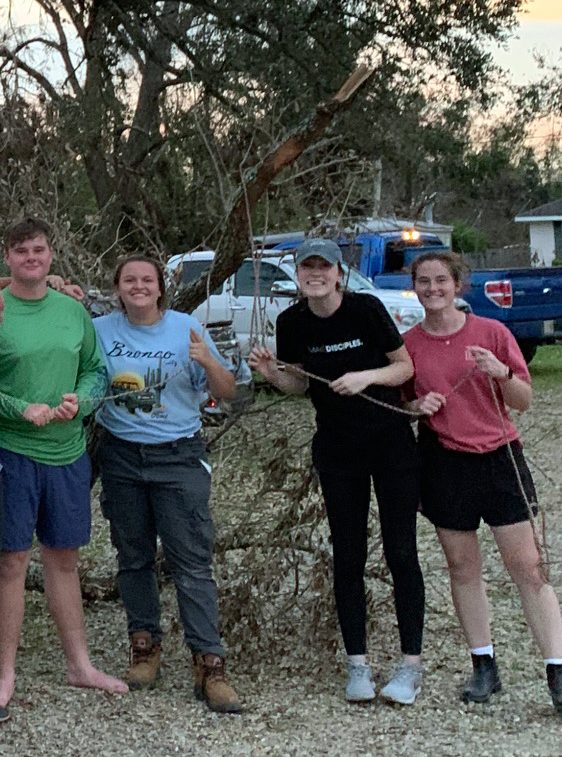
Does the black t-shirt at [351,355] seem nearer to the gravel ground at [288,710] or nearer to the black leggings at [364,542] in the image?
the black leggings at [364,542]

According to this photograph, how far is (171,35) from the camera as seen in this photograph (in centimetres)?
1423

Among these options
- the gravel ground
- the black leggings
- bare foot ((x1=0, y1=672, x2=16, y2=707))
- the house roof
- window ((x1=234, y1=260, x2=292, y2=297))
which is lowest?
the gravel ground

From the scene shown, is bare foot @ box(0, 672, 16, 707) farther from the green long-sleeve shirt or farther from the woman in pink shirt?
the woman in pink shirt

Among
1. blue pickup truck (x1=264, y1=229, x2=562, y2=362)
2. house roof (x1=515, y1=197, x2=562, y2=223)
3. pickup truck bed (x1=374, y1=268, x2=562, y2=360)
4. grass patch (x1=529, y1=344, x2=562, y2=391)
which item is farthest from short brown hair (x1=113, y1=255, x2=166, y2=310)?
house roof (x1=515, y1=197, x2=562, y2=223)

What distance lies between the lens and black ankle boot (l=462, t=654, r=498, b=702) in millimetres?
4602

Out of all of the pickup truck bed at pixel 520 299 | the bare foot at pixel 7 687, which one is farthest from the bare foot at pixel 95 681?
the pickup truck bed at pixel 520 299

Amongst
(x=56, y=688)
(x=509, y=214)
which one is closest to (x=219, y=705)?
(x=56, y=688)

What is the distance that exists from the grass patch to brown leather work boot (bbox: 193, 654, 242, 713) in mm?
10803

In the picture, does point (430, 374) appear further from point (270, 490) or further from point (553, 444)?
point (553, 444)

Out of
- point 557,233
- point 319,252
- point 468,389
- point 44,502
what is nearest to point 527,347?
point 468,389

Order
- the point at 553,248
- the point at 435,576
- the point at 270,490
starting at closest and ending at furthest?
1. the point at 270,490
2. the point at 435,576
3. the point at 553,248

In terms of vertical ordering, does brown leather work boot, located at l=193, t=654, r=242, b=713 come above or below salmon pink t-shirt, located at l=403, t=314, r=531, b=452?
below

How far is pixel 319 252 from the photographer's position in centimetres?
445

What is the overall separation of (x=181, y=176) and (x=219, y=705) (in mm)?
8842
